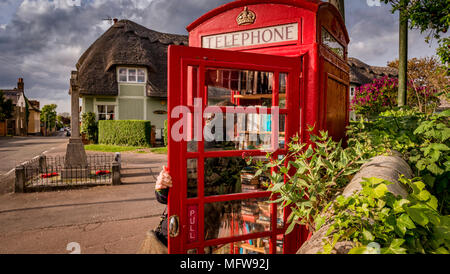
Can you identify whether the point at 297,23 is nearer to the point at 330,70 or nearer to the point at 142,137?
the point at 330,70

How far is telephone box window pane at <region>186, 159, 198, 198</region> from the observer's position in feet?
7.33

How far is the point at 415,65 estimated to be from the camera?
1958 centimetres

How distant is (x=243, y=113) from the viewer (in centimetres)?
256

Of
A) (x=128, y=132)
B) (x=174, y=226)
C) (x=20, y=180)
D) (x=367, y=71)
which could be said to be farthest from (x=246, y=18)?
(x=367, y=71)

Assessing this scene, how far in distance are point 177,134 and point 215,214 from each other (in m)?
0.88

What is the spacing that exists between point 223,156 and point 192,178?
0.35m

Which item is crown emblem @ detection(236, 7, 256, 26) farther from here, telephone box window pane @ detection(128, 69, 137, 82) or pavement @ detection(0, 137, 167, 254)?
telephone box window pane @ detection(128, 69, 137, 82)

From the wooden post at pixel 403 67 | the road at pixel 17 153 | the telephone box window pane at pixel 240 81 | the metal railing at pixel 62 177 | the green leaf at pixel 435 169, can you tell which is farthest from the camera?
the road at pixel 17 153

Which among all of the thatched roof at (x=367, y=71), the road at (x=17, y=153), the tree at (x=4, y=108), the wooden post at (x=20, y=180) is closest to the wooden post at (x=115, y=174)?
the wooden post at (x=20, y=180)

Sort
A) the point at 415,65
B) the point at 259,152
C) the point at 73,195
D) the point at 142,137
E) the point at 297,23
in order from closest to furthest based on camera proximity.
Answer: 1. the point at 259,152
2. the point at 297,23
3. the point at 73,195
4. the point at 142,137
5. the point at 415,65

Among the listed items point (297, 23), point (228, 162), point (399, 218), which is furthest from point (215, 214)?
point (297, 23)

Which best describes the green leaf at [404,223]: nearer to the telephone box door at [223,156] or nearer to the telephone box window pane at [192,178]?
the telephone box door at [223,156]

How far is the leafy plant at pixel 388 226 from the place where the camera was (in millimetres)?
928

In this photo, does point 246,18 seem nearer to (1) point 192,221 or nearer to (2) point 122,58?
(1) point 192,221
